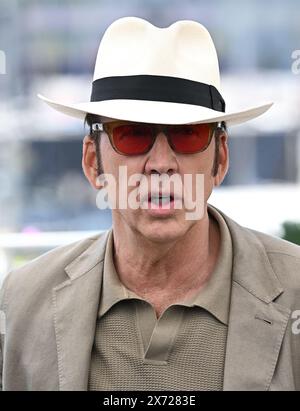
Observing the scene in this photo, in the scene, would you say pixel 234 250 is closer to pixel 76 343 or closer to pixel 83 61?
pixel 76 343

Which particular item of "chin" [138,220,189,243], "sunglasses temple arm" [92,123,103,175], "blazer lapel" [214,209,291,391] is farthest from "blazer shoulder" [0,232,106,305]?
"blazer lapel" [214,209,291,391]

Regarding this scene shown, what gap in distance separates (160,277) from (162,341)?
203mm

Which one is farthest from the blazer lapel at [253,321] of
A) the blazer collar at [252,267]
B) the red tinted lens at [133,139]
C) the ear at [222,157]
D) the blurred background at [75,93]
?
the blurred background at [75,93]

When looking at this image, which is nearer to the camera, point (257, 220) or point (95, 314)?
point (95, 314)

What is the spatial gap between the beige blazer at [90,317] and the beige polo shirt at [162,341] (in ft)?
0.11

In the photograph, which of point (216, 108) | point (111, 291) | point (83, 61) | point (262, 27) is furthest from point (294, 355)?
point (262, 27)

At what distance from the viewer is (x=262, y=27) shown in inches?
265

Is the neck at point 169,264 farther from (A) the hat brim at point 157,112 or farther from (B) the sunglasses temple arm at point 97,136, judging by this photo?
(A) the hat brim at point 157,112

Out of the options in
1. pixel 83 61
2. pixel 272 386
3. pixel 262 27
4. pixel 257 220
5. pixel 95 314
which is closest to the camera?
pixel 272 386

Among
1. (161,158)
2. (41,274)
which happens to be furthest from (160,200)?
(41,274)

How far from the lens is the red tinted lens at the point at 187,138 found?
6.23ft

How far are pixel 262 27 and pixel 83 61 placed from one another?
5.58ft

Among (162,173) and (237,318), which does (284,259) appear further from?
(162,173)

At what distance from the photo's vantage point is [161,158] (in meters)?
1.89
